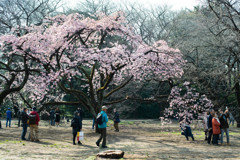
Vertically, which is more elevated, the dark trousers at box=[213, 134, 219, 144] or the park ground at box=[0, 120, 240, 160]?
the dark trousers at box=[213, 134, 219, 144]

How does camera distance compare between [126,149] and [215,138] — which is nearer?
[126,149]

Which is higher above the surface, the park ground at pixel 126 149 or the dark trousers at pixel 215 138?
the dark trousers at pixel 215 138

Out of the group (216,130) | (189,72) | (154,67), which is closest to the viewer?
(216,130)

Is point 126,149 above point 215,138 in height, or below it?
below

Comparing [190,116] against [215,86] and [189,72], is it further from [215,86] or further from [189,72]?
[215,86]

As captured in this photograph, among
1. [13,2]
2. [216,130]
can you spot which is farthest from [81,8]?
[216,130]

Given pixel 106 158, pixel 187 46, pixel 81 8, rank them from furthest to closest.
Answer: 1. pixel 81 8
2. pixel 187 46
3. pixel 106 158

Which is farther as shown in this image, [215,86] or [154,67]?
[215,86]

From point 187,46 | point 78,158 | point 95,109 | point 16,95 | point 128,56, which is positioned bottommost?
point 78,158

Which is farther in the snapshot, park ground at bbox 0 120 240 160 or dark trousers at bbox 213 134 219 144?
dark trousers at bbox 213 134 219 144

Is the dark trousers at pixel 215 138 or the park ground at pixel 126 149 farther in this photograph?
the dark trousers at pixel 215 138

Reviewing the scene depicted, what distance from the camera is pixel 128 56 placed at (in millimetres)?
13570

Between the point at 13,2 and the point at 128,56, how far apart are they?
449 inches

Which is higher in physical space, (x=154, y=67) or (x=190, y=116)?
(x=154, y=67)
